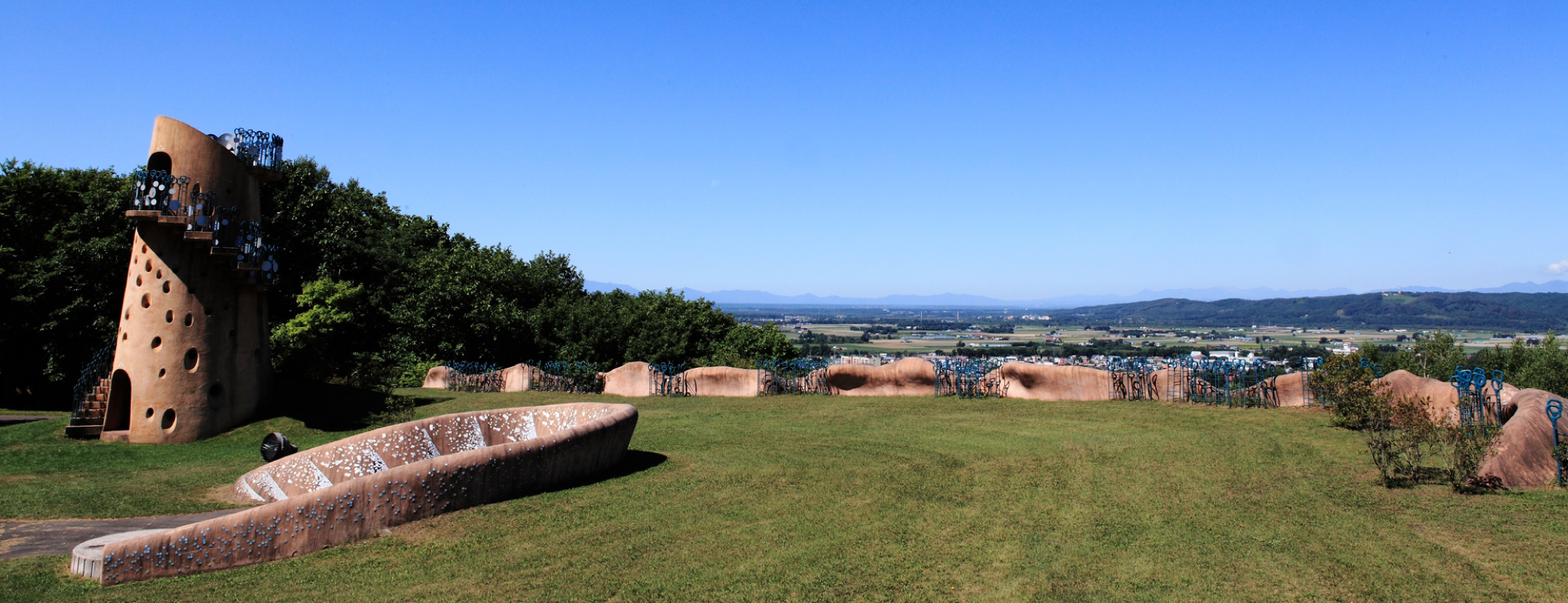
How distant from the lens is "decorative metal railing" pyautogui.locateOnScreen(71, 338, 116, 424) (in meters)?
17.8

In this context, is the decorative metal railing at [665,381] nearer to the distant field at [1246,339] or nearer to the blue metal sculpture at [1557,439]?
the blue metal sculpture at [1557,439]

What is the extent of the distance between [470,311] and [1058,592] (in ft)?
119

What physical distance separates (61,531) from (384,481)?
448cm

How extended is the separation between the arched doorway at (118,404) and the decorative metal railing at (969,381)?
69.2ft

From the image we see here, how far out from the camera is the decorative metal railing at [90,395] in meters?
17.8

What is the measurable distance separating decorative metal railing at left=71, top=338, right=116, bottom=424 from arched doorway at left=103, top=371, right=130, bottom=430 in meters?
0.22

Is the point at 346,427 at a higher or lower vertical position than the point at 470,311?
lower

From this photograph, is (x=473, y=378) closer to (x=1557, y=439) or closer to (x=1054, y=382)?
(x=1054, y=382)

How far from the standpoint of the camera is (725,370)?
1166 inches

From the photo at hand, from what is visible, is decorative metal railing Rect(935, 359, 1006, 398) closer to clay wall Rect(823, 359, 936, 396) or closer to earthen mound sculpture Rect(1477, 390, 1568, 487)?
clay wall Rect(823, 359, 936, 396)

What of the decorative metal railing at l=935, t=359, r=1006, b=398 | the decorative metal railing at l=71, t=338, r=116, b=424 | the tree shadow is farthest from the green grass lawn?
the decorative metal railing at l=935, t=359, r=1006, b=398

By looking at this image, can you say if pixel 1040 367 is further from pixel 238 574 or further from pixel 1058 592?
pixel 238 574

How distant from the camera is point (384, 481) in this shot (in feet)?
35.6

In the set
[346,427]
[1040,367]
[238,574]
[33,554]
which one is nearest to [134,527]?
[33,554]
